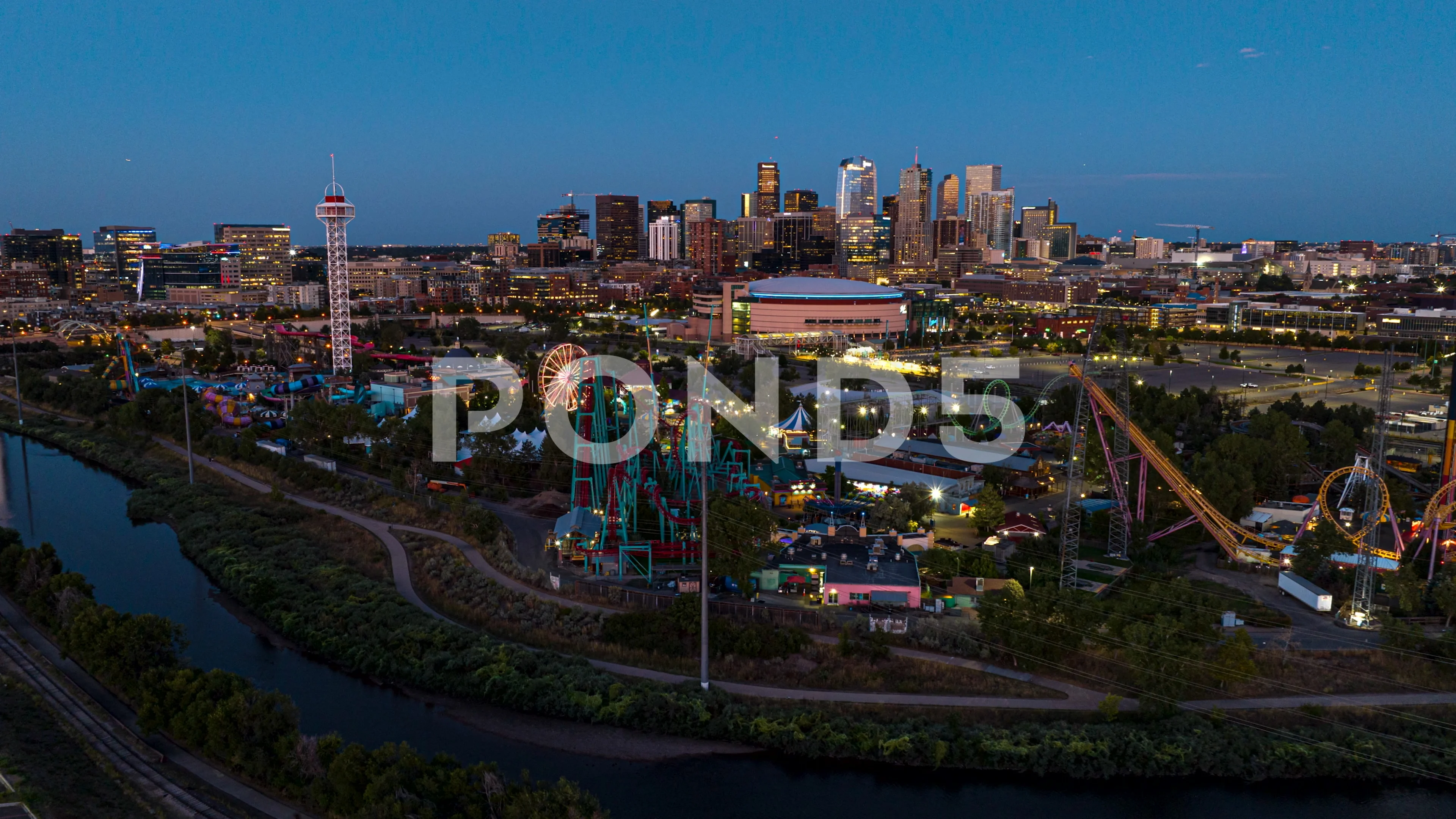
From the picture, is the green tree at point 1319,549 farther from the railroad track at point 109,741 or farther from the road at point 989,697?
the railroad track at point 109,741

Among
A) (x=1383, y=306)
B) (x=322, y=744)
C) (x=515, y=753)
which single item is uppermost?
(x=1383, y=306)

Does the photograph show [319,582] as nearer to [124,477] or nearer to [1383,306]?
[124,477]

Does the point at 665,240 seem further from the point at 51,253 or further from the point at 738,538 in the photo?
the point at 738,538

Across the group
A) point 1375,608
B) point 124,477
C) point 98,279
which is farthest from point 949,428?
point 98,279

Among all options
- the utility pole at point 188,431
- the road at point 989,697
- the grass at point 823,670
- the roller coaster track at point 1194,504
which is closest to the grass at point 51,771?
the road at point 989,697

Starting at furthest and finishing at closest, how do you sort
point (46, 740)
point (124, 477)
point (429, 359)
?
point (429, 359)
point (124, 477)
point (46, 740)
